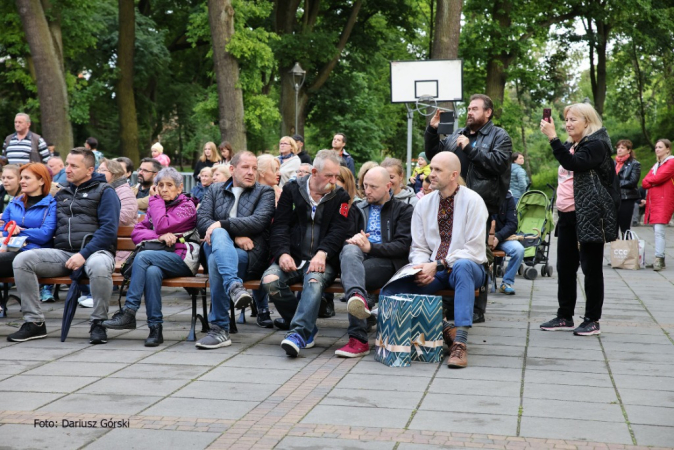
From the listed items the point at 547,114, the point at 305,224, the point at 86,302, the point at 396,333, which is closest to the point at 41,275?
the point at 86,302

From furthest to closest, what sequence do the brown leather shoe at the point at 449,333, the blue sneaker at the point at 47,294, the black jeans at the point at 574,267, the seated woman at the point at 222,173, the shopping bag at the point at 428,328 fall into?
the seated woman at the point at 222,173, the blue sneaker at the point at 47,294, the black jeans at the point at 574,267, the brown leather shoe at the point at 449,333, the shopping bag at the point at 428,328

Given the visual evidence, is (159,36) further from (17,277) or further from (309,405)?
(309,405)

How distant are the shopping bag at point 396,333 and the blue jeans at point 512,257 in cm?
450

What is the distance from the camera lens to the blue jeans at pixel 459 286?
6789mm

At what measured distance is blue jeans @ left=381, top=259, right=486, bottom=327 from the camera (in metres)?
6.79

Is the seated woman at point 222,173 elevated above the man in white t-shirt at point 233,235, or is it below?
above

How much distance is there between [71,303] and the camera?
7.60 metres

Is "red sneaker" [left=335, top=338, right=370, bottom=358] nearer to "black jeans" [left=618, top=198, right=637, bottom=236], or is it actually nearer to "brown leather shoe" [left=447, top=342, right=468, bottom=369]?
"brown leather shoe" [left=447, top=342, right=468, bottom=369]

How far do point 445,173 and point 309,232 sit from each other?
1291 millimetres

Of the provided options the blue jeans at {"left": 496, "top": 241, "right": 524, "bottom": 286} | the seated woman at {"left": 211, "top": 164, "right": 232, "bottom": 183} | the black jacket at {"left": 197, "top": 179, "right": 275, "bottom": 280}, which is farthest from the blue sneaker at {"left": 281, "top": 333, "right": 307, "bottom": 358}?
the blue jeans at {"left": 496, "top": 241, "right": 524, "bottom": 286}

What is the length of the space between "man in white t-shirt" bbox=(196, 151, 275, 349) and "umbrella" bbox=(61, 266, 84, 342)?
1117mm

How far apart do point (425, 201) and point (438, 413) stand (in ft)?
8.08

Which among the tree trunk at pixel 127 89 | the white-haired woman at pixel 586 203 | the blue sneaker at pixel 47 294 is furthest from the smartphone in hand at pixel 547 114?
the tree trunk at pixel 127 89

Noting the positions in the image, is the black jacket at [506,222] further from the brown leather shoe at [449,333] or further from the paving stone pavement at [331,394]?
the brown leather shoe at [449,333]
